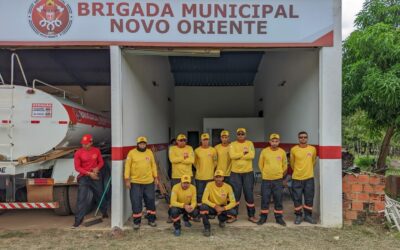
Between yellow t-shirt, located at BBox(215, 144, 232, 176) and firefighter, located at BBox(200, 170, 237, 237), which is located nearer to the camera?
firefighter, located at BBox(200, 170, 237, 237)

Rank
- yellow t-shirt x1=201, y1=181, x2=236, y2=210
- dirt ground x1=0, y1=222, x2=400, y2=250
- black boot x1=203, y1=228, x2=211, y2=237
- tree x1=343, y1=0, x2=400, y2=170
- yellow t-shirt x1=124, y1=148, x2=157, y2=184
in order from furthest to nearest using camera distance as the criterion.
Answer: tree x1=343, y1=0, x2=400, y2=170 → yellow t-shirt x1=124, y1=148, x2=157, y2=184 → yellow t-shirt x1=201, y1=181, x2=236, y2=210 → black boot x1=203, y1=228, x2=211, y2=237 → dirt ground x1=0, y1=222, x2=400, y2=250

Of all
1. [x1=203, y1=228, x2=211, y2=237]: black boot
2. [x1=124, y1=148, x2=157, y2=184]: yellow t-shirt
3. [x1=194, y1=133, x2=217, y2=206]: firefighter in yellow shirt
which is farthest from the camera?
[x1=194, y1=133, x2=217, y2=206]: firefighter in yellow shirt

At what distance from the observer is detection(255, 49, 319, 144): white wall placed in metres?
7.19

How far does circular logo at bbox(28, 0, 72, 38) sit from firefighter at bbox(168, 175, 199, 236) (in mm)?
3175

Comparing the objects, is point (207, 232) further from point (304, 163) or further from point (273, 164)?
point (304, 163)

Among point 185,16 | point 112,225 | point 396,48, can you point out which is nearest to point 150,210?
point 112,225

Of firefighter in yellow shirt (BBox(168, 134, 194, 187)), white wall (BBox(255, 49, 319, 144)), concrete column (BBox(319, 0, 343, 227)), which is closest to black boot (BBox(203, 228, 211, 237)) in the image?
firefighter in yellow shirt (BBox(168, 134, 194, 187))

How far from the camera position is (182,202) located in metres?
6.15

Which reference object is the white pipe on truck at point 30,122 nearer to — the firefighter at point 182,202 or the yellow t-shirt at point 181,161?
the yellow t-shirt at point 181,161

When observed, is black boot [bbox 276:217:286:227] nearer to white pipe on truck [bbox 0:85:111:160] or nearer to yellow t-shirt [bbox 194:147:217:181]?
yellow t-shirt [bbox 194:147:217:181]

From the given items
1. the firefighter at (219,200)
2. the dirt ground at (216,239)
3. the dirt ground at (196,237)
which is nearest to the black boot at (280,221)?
the dirt ground at (196,237)

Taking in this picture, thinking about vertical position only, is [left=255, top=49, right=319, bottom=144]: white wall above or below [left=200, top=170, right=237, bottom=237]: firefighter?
above

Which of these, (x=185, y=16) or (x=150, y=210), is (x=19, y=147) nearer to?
(x=150, y=210)

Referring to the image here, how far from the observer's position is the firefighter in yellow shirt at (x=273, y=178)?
6508 mm
